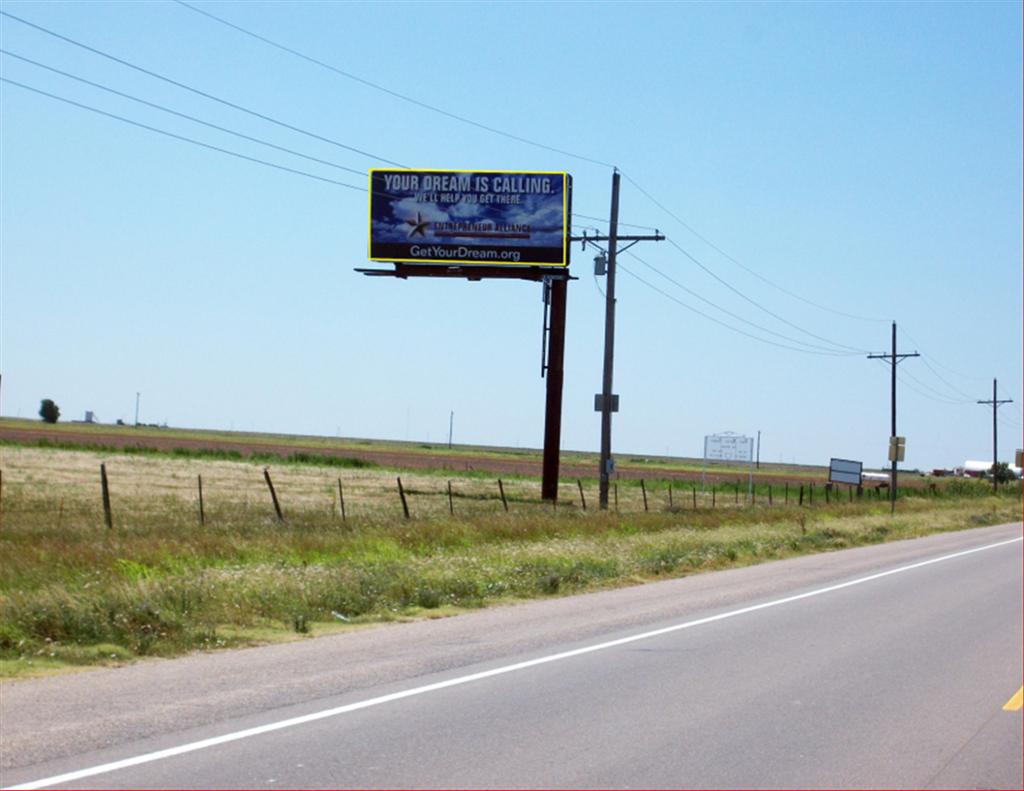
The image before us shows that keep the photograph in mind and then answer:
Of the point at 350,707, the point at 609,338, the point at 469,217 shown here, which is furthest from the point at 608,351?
the point at 350,707

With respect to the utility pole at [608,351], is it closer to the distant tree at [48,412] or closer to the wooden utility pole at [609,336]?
the wooden utility pole at [609,336]

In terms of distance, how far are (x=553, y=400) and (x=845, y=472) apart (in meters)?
34.9

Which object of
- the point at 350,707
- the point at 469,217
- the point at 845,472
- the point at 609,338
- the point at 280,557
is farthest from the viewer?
the point at 845,472

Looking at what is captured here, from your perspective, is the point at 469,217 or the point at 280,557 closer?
the point at 280,557

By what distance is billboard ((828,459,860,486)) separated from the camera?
2753 inches

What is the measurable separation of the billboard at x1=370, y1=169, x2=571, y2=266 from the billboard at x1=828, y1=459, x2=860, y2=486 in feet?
106

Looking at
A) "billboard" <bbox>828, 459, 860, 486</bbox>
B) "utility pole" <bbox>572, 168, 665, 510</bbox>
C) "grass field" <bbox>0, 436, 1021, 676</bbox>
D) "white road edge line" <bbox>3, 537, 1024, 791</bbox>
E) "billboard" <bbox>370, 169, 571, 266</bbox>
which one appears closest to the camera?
"white road edge line" <bbox>3, 537, 1024, 791</bbox>

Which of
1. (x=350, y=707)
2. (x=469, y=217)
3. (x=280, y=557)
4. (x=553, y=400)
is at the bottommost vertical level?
(x=350, y=707)

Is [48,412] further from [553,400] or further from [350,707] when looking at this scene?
[350,707]

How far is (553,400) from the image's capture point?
41.3 meters

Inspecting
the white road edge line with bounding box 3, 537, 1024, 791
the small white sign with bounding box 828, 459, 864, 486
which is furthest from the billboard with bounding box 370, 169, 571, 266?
the small white sign with bounding box 828, 459, 864, 486

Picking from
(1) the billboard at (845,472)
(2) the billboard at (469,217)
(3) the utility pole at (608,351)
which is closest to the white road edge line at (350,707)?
(3) the utility pole at (608,351)

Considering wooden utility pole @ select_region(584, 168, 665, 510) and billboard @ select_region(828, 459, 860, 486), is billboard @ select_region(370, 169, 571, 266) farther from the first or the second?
billboard @ select_region(828, 459, 860, 486)

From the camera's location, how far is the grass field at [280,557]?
12844 millimetres
